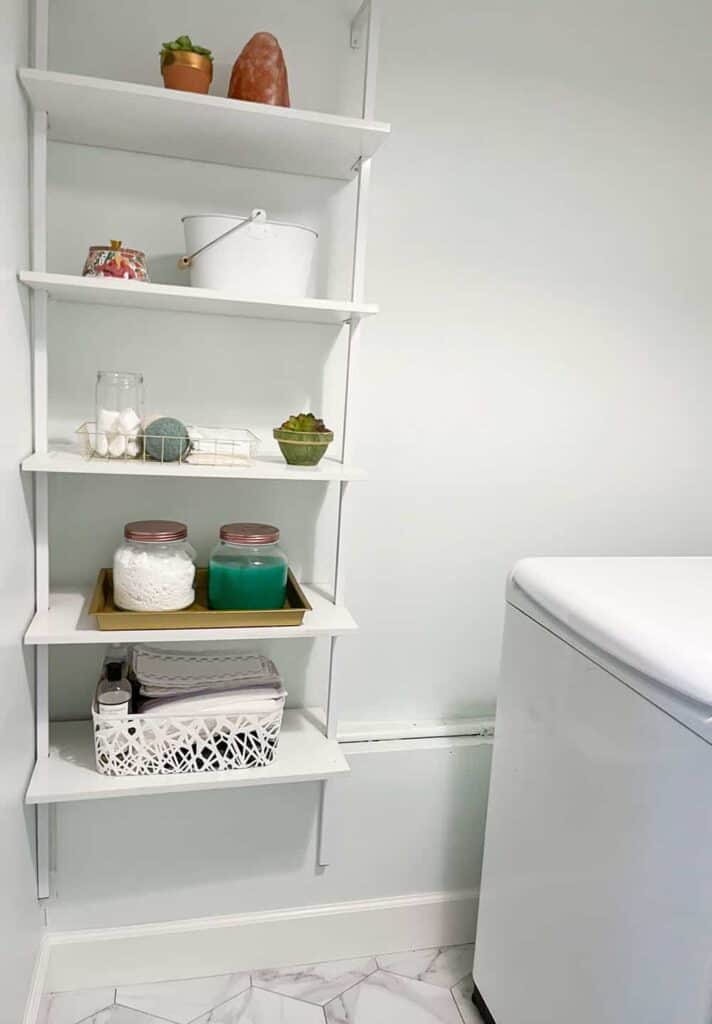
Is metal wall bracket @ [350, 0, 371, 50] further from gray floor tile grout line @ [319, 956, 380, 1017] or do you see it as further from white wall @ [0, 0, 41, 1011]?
gray floor tile grout line @ [319, 956, 380, 1017]

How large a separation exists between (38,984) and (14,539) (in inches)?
34.4

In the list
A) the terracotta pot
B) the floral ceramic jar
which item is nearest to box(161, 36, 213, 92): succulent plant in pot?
the terracotta pot

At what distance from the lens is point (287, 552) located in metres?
1.70

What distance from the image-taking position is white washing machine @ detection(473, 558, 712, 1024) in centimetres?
99

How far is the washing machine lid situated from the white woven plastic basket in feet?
1.72

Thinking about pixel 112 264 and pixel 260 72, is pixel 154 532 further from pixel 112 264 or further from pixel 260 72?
pixel 260 72

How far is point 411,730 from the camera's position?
1800 millimetres

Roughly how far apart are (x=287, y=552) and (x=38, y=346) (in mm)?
620

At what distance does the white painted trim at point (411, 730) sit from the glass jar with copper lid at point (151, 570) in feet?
1.78

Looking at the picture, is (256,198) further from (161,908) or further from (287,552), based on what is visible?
(161,908)

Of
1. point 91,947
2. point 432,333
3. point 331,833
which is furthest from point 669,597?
point 91,947

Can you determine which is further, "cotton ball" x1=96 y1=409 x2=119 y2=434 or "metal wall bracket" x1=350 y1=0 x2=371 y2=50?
"metal wall bracket" x1=350 y1=0 x2=371 y2=50

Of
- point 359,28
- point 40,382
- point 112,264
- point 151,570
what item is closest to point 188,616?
point 151,570

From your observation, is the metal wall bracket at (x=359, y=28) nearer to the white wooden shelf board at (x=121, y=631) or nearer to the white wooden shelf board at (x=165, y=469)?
the white wooden shelf board at (x=165, y=469)
